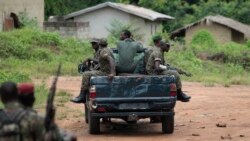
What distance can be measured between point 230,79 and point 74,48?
8166 mm

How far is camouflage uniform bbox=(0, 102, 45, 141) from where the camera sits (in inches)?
291

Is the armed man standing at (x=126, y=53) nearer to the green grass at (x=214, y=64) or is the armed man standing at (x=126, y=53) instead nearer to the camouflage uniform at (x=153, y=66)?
the camouflage uniform at (x=153, y=66)

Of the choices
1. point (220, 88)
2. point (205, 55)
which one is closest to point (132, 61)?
point (220, 88)

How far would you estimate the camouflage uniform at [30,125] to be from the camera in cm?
740

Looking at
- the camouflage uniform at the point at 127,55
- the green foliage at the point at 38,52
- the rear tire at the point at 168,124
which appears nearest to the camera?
the rear tire at the point at 168,124

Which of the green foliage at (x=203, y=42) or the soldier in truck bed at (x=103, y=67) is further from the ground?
the soldier in truck bed at (x=103, y=67)

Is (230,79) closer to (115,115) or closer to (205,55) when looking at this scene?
(205,55)

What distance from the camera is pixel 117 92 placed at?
1480 centimetres

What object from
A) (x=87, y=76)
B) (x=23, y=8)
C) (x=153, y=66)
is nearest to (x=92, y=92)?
(x=87, y=76)

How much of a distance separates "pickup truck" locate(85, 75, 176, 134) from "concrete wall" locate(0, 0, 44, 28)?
28.0 m

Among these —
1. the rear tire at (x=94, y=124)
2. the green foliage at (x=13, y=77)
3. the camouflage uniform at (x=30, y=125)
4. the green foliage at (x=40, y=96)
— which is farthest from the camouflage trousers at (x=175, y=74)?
the green foliage at (x=13, y=77)

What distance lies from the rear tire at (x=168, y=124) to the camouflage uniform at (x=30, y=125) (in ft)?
25.7

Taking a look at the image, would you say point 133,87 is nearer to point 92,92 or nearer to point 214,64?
point 92,92

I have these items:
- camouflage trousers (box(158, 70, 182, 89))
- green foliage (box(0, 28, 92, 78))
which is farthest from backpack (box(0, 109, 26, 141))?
green foliage (box(0, 28, 92, 78))
